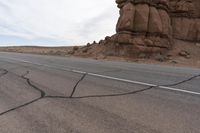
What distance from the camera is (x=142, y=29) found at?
2908 centimetres

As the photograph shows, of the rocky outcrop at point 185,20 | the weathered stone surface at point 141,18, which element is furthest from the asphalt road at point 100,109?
the rocky outcrop at point 185,20

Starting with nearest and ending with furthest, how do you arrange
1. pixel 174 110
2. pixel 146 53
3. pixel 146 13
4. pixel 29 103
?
pixel 174 110, pixel 29 103, pixel 146 53, pixel 146 13

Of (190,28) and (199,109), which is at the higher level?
(190,28)

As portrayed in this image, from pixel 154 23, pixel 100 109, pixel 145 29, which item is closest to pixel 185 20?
pixel 154 23

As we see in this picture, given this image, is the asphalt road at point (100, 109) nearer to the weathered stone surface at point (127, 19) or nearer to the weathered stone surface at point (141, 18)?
the weathered stone surface at point (127, 19)

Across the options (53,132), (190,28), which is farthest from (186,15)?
(53,132)

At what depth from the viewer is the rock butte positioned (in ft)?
92.2

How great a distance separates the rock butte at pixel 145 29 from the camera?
2811cm

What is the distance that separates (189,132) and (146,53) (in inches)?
952

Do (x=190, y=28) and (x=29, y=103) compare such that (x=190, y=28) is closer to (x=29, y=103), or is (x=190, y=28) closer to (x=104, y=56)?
(x=104, y=56)

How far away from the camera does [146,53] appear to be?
90.1ft

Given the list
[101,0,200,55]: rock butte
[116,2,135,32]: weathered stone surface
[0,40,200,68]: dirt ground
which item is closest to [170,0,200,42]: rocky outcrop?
[101,0,200,55]: rock butte

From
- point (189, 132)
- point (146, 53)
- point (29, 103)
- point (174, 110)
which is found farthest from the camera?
point (146, 53)

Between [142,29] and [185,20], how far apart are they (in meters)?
8.81
